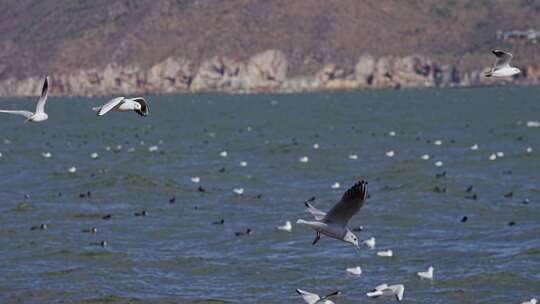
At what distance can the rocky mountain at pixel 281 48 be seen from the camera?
595 feet

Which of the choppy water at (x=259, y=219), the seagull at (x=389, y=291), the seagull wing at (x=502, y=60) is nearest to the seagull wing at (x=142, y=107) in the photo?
the seagull wing at (x=502, y=60)

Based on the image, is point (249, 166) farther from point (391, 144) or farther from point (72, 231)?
point (72, 231)

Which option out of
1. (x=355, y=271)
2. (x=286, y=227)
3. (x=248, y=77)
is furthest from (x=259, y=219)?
(x=248, y=77)

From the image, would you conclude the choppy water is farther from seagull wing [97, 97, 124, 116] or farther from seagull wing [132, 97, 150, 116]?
seagull wing [97, 97, 124, 116]

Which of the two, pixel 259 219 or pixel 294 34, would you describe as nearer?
pixel 259 219

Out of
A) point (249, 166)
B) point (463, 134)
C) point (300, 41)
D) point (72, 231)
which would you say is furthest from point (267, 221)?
point (300, 41)

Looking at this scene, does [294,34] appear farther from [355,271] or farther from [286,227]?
[355,271]

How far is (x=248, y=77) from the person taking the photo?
183375mm

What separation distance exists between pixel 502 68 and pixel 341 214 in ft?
15.6

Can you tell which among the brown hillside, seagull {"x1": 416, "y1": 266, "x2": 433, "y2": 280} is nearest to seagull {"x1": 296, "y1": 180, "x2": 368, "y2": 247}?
seagull {"x1": 416, "y1": 266, "x2": 433, "y2": 280}

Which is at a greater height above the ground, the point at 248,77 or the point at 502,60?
the point at 248,77

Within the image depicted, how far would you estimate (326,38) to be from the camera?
185500 millimetres

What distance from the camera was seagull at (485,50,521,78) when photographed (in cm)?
1744

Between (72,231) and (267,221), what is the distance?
5.33 m
